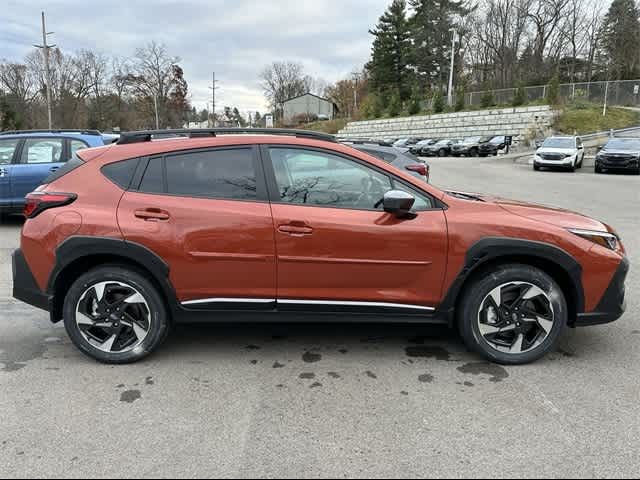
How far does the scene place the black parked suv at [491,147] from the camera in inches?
1437

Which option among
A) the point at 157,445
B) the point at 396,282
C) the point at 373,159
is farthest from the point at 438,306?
the point at 157,445

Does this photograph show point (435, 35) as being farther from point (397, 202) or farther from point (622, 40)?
point (397, 202)

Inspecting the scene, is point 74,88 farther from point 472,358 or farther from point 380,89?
point 472,358

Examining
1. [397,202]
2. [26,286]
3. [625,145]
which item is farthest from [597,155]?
[26,286]

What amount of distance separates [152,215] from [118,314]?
0.78 metres

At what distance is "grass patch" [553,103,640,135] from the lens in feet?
123

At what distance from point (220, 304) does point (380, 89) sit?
228 ft

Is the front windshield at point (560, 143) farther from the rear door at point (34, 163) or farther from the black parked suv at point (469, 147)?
the rear door at point (34, 163)

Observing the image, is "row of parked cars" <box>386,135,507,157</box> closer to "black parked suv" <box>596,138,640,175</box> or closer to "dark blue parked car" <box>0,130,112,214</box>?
"black parked suv" <box>596,138,640,175</box>

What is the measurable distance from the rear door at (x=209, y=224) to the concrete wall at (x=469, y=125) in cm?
4079

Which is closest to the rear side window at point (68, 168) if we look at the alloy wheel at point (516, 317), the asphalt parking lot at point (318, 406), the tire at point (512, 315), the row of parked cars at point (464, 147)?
the asphalt parking lot at point (318, 406)

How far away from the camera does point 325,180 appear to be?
355cm

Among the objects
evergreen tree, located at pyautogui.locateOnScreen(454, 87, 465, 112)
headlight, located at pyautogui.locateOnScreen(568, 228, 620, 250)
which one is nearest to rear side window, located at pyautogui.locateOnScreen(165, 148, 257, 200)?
headlight, located at pyautogui.locateOnScreen(568, 228, 620, 250)

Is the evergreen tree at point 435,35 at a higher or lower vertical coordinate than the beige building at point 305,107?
higher
